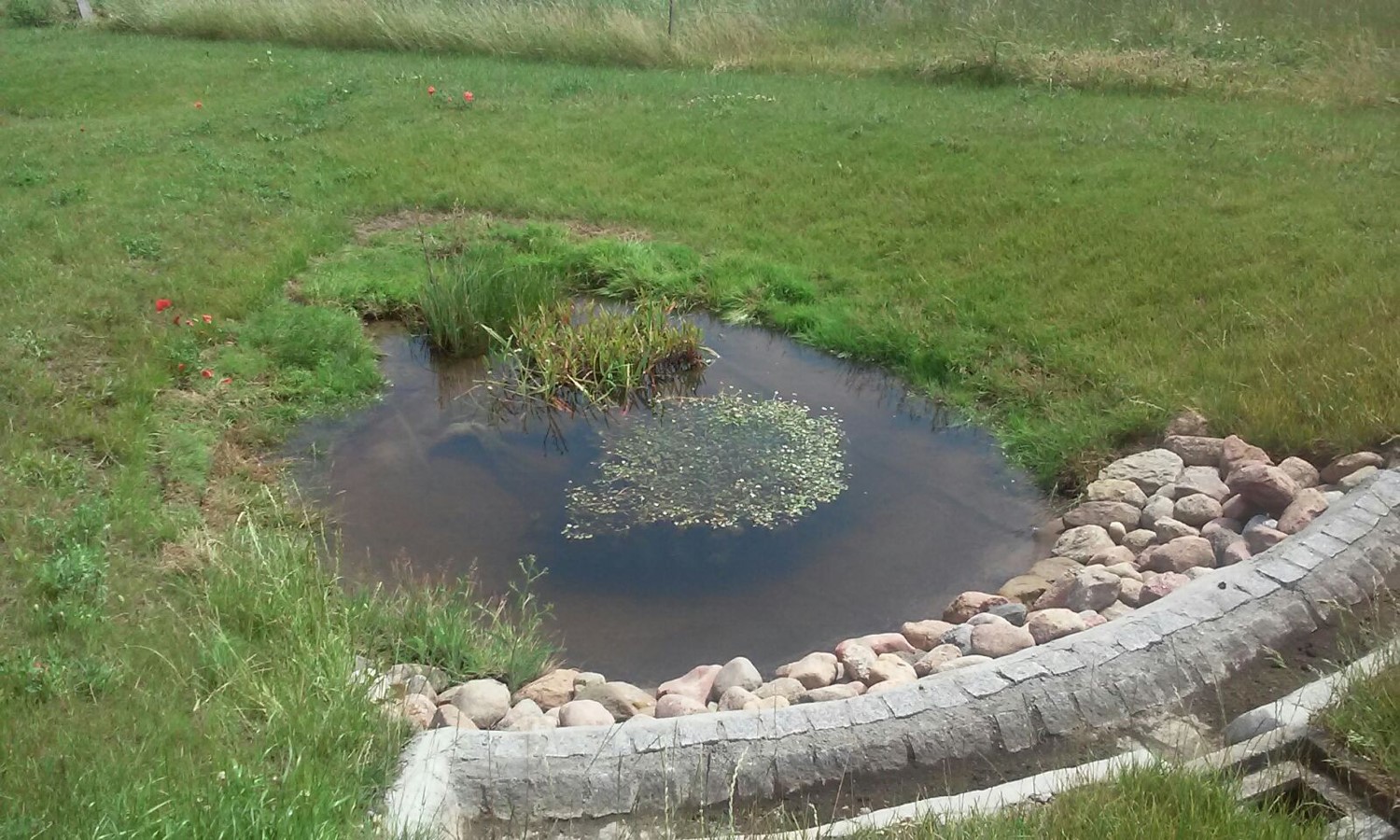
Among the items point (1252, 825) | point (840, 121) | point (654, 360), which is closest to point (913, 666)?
point (1252, 825)

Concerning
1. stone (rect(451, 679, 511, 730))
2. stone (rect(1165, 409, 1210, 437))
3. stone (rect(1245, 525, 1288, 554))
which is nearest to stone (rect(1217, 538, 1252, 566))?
stone (rect(1245, 525, 1288, 554))

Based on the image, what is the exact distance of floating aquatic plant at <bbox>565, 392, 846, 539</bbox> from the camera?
598cm

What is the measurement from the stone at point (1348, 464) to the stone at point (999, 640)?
1.91m

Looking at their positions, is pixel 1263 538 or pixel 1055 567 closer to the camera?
pixel 1263 538

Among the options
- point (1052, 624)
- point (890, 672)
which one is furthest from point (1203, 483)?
point (890, 672)

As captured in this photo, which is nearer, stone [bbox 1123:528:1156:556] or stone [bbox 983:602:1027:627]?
stone [bbox 983:602:1027:627]

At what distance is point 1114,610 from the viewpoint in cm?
474

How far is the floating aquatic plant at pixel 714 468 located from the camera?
5984 millimetres

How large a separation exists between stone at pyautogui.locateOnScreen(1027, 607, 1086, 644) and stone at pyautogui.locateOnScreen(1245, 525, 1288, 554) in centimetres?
98

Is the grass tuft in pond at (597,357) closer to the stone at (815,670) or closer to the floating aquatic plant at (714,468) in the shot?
the floating aquatic plant at (714,468)

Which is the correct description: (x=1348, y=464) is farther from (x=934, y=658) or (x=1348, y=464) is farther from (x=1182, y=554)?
(x=934, y=658)

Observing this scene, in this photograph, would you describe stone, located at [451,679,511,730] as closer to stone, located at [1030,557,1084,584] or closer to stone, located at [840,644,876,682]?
stone, located at [840,644,876,682]

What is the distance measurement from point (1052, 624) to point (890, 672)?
68 centimetres

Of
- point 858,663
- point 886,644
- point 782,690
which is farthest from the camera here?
point 886,644
